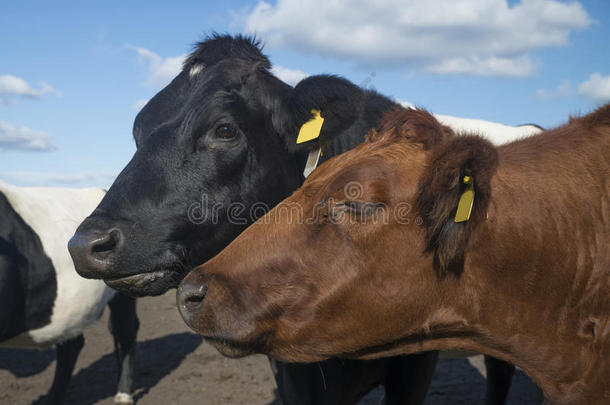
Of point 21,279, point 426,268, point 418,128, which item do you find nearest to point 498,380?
point 426,268

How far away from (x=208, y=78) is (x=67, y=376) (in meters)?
4.01

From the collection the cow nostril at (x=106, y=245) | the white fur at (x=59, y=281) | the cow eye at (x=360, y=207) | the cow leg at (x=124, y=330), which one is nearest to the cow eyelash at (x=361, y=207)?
the cow eye at (x=360, y=207)

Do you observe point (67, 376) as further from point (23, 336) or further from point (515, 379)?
point (515, 379)

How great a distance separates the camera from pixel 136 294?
2521 mm

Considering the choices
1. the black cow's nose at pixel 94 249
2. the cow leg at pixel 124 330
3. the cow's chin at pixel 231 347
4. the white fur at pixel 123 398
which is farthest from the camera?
the cow leg at pixel 124 330

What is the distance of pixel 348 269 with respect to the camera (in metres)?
1.78

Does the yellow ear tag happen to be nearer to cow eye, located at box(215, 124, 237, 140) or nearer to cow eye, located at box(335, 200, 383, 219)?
cow eye, located at box(215, 124, 237, 140)

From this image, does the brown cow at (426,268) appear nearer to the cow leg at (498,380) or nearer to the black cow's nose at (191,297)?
the black cow's nose at (191,297)

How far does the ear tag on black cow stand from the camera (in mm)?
2828

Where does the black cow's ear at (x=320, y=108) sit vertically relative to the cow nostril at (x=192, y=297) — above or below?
above

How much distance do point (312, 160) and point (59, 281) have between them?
3183 mm

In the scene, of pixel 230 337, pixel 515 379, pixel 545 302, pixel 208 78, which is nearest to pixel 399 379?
pixel 545 302

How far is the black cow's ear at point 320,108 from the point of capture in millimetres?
2844

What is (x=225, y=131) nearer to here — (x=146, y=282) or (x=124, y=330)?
(x=146, y=282)
